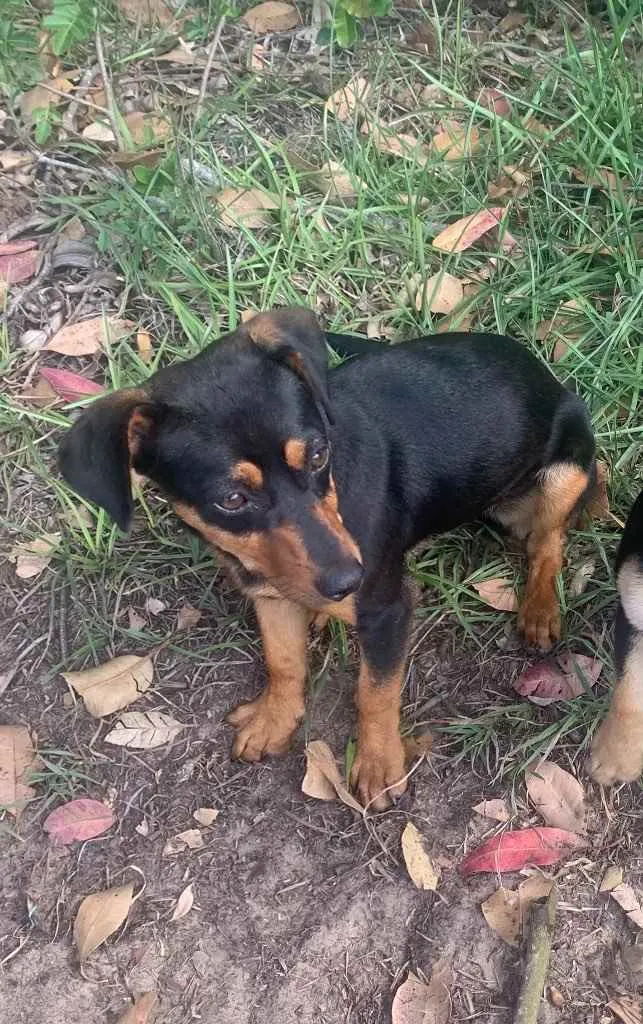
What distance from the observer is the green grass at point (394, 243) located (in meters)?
3.98

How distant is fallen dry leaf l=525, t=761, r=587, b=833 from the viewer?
Answer: 3244 mm

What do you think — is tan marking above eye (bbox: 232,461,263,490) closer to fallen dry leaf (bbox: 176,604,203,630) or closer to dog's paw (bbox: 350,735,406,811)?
dog's paw (bbox: 350,735,406,811)

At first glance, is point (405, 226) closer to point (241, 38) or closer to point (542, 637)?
point (241, 38)

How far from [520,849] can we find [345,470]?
4.71ft

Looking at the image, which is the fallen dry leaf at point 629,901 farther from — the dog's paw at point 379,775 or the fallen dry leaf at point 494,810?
the dog's paw at point 379,775

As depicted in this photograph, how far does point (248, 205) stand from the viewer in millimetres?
4715

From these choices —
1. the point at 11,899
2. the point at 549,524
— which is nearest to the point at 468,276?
the point at 549,524

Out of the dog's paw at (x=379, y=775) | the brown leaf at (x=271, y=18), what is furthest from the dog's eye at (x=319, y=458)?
the brown leaf at (x=271, y=18)

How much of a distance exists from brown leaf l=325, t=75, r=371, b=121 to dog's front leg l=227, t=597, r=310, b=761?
292 centimetres

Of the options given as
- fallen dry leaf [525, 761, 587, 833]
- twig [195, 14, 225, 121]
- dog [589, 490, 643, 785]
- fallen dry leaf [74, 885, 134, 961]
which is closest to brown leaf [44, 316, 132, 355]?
twig [195, 14, 225, 121]

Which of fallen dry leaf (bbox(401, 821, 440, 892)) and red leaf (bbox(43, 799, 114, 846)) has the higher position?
fallen dry leaf (bbox(401, 821, 440, 892))

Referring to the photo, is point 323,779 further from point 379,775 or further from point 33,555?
point 33,555

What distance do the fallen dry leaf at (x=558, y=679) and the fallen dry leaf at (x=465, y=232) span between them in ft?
6.95

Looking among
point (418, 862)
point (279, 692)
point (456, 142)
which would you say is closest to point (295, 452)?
point (279, 692)
